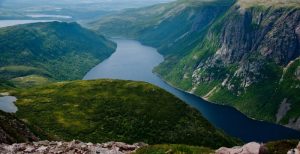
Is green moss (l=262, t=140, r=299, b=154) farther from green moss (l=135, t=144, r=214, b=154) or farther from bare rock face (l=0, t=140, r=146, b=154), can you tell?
bare rock face (l=0, t=140, r=146, b=154)

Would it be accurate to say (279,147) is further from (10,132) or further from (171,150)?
(10,132)

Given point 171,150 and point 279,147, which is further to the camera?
point 171,150

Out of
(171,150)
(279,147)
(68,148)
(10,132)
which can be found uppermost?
(279,147)

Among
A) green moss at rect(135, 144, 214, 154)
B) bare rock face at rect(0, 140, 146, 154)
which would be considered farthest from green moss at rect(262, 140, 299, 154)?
bare rock face at rect(0, 140, 146, 154)

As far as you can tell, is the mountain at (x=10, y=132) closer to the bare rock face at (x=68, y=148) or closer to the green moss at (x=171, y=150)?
the bare rock face at (x=68, y=148)

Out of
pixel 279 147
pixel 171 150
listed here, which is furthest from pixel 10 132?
pixel 279 147

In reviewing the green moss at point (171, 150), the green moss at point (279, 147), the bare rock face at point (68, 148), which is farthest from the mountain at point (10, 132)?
the green moss at point (279, 147)

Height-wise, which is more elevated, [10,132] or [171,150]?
[171,150]

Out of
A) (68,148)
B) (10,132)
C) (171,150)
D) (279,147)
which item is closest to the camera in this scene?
(279,147)

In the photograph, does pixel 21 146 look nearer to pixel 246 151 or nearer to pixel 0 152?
pixel 0 152

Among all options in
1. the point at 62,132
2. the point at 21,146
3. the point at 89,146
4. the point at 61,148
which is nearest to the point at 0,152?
the point at 21,146

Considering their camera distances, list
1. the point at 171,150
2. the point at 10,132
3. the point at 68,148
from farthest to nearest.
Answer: the point at 10,132
the point at 68,148
the point at 171,150
